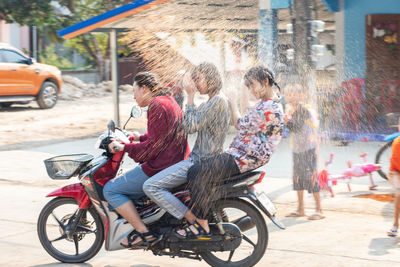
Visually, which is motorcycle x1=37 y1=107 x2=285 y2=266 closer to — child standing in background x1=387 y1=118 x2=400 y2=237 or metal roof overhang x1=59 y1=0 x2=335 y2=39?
child standing in background x1=387 y1=118 x2=400 y2=237

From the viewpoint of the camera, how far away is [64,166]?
5.18 m

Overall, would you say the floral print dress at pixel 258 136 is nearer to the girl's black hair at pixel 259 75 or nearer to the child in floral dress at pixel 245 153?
the child in floral dress at pixel 245 153

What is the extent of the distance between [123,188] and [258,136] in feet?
3.67

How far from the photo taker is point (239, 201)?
489cm

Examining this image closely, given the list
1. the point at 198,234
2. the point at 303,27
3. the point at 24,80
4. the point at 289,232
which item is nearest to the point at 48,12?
the point at 24,80

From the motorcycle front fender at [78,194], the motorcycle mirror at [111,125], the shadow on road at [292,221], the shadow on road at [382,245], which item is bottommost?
the shadow on road at [382,245]

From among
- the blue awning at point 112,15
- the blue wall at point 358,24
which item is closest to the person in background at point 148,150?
the blue awning at point 112,15

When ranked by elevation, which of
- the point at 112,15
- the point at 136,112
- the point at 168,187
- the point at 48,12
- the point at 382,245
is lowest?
the point at 382,245

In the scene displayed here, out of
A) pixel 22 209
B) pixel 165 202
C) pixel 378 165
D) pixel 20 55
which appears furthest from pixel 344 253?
pixel 20 55

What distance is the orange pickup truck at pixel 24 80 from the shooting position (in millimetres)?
17156

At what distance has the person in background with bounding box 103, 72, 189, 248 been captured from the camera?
4.87m

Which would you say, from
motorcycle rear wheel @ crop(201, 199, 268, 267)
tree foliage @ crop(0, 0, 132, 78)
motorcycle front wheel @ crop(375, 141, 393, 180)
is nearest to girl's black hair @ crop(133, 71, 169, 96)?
motorcycle rear wheel @ crop(201, 199, 268, 267)

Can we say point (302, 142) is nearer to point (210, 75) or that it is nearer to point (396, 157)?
point (396, 157)

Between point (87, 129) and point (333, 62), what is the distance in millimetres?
5796
